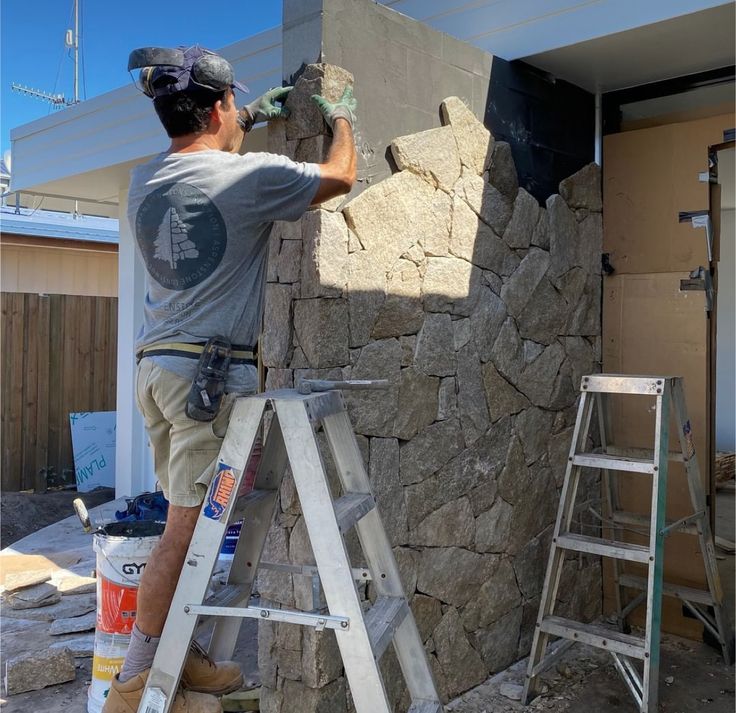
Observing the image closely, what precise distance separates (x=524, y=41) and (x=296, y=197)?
1.98 metres

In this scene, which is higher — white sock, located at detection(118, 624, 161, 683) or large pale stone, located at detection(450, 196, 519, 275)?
large pale stone, located at detection(450, 196, 519, 275)

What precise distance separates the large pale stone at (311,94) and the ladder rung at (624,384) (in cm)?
175

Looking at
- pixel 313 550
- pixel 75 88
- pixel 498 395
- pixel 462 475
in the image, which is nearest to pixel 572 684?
pixel 462 475

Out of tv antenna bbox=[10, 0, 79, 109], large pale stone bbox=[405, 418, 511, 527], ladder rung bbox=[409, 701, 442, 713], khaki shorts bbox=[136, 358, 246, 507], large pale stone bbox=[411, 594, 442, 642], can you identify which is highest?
tv antenna bbox=[10, 0, 79, 109]

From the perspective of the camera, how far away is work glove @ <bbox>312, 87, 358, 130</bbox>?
2.41 metres

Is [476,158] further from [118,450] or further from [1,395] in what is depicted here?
[1,395]

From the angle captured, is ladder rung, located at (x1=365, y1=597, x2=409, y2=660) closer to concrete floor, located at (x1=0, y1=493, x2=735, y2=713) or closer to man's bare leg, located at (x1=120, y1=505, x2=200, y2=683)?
man's bare leg, located at (x1=120, y1=505, x2=200, y2=683)

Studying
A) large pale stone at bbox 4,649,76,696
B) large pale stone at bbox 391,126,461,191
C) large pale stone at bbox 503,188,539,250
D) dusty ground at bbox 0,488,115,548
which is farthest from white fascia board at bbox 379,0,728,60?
dusty ground at bbox 0,488,115,548

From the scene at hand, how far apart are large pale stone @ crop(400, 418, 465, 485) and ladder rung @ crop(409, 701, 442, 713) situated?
3.07 feet

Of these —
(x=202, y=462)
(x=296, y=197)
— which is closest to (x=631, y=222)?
(x=296, y=197)

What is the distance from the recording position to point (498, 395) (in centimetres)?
344

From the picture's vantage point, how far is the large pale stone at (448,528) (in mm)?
3043

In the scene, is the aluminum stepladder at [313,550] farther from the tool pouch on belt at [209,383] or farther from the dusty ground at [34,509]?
the dusty ground at [34,509]

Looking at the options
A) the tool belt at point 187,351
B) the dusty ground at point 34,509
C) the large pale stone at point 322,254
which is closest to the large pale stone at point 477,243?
the large pale stone at point 322,254
